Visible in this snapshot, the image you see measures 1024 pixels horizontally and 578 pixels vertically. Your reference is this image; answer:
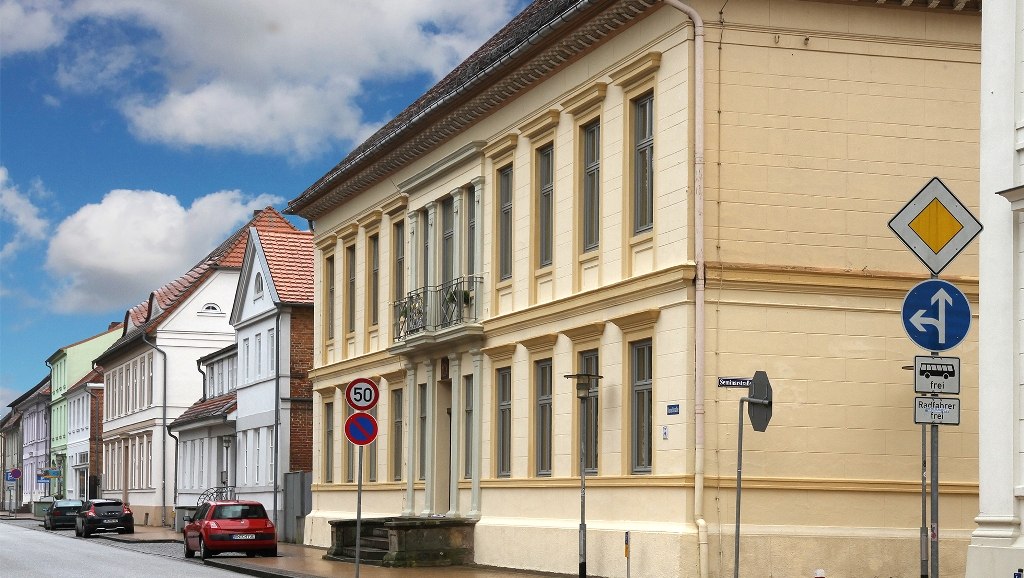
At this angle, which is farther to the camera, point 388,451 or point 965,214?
point 388,451

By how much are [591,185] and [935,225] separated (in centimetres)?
1460

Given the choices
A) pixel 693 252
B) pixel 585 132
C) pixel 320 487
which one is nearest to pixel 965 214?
pixel 693 252

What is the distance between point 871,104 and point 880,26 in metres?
1.21

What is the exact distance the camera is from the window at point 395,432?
3681cm

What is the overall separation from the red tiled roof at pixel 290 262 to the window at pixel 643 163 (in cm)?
2310

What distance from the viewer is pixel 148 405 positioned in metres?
71.6

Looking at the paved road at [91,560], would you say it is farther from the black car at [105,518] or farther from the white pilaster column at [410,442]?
the white pilaster column at [410,442]

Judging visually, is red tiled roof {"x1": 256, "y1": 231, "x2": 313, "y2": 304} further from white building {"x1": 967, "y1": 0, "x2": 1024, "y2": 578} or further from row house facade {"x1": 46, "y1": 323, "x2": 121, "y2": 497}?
row house facade {"x1": 46, "y1": 323, "x2": 121, "y2": 497}

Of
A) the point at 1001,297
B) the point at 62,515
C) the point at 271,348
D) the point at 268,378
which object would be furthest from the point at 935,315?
the point at 62,515

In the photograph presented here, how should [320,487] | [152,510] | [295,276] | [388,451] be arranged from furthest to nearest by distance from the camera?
[152,510] < [295,276] < [320,487] < [388,451]

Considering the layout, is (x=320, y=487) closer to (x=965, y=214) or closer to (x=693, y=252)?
(x=693, y=252)

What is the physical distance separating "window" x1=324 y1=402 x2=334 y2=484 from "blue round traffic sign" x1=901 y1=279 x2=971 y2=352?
102 feet

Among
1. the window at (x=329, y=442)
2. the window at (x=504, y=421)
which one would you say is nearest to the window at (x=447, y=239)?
the window at (x=504, y=421)

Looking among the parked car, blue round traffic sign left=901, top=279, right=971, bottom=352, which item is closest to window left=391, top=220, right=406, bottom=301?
blue round traffic sign left=901, top=279, right=971, bottom=352
